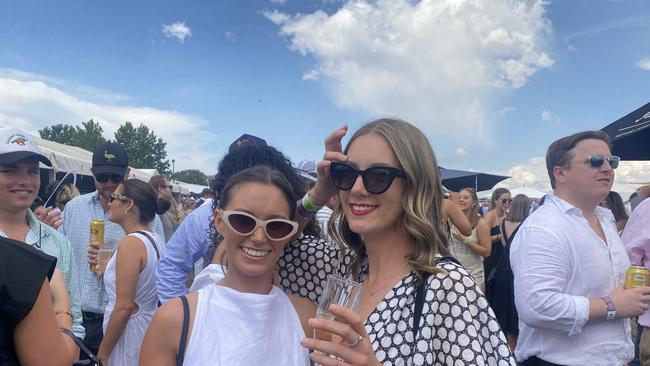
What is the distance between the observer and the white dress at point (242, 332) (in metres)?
1.51

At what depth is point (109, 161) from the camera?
4.46 meters

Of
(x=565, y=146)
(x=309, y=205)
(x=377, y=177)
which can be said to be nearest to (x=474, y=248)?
(x=565, y=146)

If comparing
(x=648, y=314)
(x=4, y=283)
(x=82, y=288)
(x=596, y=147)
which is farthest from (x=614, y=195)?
(x=4, y=283)

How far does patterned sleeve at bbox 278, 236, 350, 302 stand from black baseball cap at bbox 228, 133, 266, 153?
2.41ft

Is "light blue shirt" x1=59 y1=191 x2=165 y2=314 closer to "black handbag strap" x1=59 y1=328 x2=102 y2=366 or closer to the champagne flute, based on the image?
"black handbag strap" x1=59 y1=328 x2=102 y2=366

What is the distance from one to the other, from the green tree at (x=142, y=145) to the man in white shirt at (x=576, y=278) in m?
83.9

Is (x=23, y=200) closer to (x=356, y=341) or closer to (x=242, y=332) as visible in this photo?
(x=242, y=332)

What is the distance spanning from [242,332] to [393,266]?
1.93ft

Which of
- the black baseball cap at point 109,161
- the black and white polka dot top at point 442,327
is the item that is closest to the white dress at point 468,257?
the black baseball cap at point 109,161

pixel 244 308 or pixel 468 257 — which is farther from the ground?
pixel 468 257

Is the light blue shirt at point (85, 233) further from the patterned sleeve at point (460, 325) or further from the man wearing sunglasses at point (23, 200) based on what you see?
the patterned sleeve at point (460, 325)

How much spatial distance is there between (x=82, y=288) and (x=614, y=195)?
290 inches

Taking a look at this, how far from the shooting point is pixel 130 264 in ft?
10.1

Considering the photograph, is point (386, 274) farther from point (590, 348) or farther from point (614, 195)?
point (614, 195)
